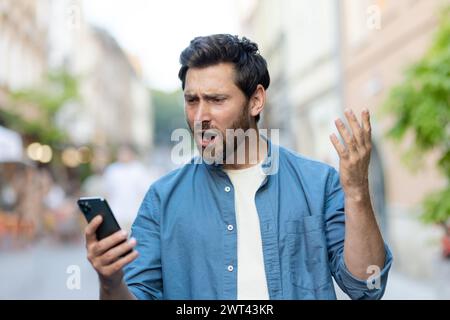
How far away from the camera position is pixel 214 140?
86.0 inches

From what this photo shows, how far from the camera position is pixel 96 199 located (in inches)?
74.3

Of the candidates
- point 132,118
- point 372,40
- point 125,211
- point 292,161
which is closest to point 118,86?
point 132,118

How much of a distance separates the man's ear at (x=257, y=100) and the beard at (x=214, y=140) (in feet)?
0.27

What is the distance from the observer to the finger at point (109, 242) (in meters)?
1.80

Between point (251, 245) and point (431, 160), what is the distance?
812 centimetres

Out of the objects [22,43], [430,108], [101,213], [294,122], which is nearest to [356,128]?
[101,213]

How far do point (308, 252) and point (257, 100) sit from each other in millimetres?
500

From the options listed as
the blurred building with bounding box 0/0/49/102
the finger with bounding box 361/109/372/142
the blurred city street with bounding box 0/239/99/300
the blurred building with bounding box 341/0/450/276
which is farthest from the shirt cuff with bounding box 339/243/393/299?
the blurred building with bounding box 0/0/49/102

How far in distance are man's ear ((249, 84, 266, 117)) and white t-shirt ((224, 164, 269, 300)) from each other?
177mm

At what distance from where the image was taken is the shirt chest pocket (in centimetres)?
212

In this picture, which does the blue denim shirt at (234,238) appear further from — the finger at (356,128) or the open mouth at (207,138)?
the finger at (356,128)

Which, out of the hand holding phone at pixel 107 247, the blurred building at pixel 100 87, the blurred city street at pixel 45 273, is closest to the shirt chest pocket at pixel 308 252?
the hand holding phone at pixel 107 247

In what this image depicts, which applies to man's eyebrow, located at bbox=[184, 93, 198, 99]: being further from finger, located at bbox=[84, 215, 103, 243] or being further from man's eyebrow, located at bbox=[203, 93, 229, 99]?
finger, located at bbox=[84, 215, 103, 243]
